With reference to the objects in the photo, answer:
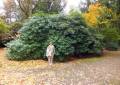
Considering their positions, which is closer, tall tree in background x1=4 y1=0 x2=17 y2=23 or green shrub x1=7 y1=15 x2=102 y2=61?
green shrub x1=7 y1=15 x2=102 y2=61

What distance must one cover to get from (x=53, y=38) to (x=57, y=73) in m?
4.68

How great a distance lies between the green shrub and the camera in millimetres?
15914

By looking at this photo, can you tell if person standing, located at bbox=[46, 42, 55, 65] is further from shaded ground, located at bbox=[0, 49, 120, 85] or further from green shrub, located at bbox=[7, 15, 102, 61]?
green shrub, located at bbox=[7, 15, 102, 61]

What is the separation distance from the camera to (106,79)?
35.5ft

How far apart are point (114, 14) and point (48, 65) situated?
294 inches

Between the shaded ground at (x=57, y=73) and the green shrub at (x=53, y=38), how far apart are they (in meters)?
0.93

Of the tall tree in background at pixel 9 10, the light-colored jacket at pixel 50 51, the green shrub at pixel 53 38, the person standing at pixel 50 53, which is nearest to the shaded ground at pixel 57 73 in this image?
the person standing at pixel 50 53

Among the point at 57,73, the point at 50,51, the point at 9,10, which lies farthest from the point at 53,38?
the point at 9,10

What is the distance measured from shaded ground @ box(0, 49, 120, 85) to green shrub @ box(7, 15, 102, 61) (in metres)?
0.93

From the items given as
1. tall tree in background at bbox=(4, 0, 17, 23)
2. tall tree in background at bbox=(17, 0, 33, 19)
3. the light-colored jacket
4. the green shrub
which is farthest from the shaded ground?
tall tree in background at bbox=(4, 0, 17, 23)

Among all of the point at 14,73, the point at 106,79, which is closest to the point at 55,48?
the point at 14,73

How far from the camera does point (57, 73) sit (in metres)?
12.0

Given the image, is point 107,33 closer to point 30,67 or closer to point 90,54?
point 90,54

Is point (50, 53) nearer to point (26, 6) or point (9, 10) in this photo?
point (26, 6)
